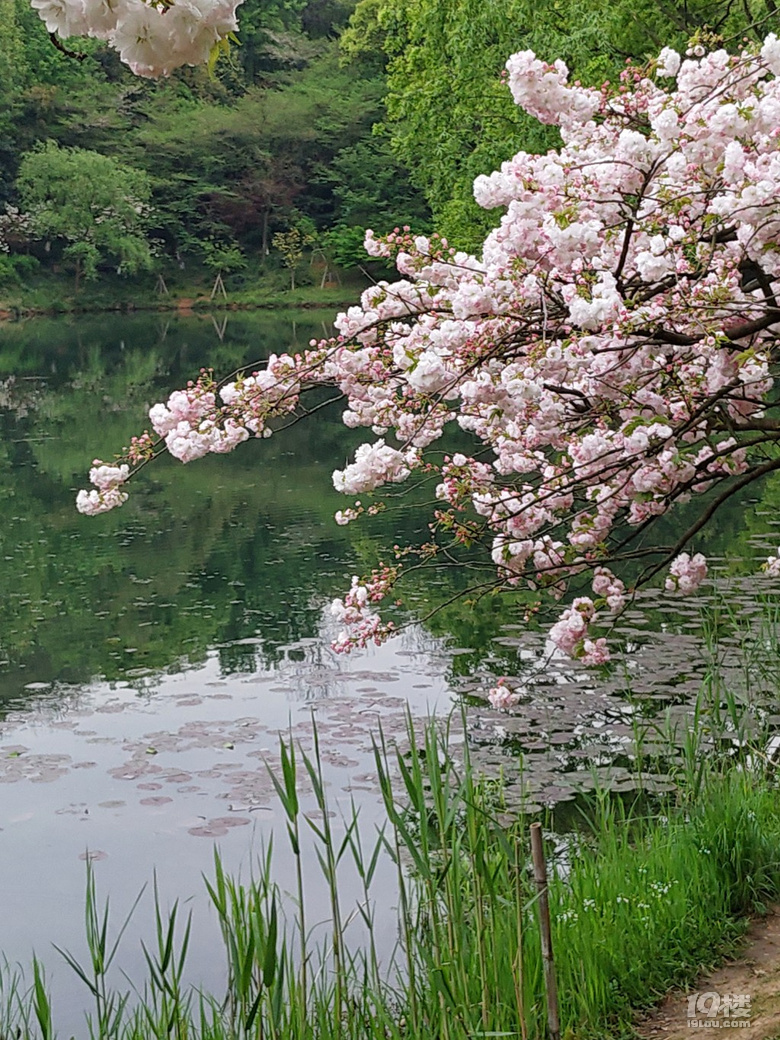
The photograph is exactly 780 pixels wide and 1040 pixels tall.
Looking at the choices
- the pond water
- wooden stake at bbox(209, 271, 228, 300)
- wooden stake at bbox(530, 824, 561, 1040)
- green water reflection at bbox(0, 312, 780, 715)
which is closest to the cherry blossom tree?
green water reflection at bbox(0, 312, 780, 715)

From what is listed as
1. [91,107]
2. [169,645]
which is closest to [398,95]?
[169,645]

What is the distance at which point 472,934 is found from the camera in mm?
2898

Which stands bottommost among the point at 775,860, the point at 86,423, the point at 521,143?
the point at 775,860

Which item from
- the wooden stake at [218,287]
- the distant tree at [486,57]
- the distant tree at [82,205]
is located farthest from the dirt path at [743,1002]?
the wooden stake at [218,287]

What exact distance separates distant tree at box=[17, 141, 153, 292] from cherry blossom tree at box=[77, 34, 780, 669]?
110 feet

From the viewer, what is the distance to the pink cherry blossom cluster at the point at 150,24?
172cm

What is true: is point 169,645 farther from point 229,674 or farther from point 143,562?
point 143,562

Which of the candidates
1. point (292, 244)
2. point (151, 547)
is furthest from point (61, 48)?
point (292, 244)

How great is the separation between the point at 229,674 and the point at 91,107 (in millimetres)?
35833

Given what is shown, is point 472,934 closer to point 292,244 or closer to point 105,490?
point 105,490

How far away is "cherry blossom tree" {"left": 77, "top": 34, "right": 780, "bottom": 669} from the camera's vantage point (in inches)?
137

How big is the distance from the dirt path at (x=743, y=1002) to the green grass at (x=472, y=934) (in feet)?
0.15

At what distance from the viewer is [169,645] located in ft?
23.5

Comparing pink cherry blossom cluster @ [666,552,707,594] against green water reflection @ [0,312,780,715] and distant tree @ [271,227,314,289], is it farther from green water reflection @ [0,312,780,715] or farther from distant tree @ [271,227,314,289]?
distant tree @ [271,227,314,289]
